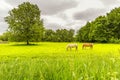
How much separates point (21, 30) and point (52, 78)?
5666cm

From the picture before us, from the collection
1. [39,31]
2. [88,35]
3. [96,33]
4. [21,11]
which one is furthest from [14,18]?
[88,35]

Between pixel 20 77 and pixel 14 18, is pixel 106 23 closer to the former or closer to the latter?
pixel 14 18

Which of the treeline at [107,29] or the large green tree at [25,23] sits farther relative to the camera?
the treeline at [107,29]

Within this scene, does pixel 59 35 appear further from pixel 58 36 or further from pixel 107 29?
pixel 107 29

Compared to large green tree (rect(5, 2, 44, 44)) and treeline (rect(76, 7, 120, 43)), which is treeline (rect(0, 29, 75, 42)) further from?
large green tree (rect(5, 2, 44, 44))

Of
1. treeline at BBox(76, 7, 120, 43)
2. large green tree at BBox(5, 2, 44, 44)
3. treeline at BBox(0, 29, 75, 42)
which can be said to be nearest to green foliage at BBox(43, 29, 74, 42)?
treeline at BBox(0, 29, 75, 42)

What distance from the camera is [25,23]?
59.8 meters

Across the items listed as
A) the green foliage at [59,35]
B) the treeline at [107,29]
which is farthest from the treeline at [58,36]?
the treeline at [107,29]

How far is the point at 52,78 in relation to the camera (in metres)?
3.45

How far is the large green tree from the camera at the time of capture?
193 ft

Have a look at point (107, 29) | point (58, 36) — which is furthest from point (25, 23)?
point (58, 36)

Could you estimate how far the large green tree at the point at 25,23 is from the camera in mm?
58938

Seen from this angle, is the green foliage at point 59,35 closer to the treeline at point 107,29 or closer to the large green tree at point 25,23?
the treeline at point 107,29

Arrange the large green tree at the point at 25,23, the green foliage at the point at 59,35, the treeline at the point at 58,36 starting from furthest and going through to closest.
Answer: the green foliage at the point at 59,35 → the treeline at the point at 58,36 → the large green tree at the point at 25,23
